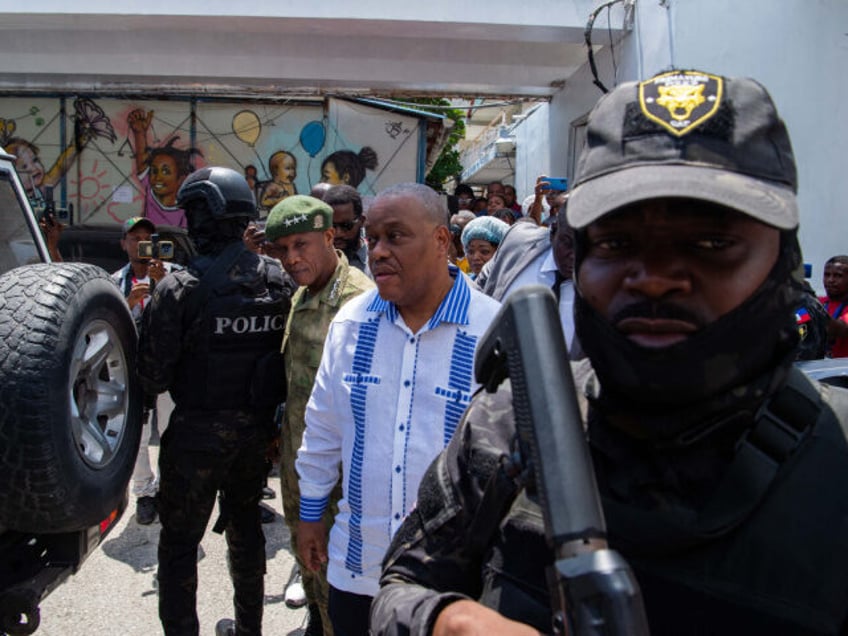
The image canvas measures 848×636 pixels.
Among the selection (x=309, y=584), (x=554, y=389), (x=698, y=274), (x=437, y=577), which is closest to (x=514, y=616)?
(x=437, y=577)

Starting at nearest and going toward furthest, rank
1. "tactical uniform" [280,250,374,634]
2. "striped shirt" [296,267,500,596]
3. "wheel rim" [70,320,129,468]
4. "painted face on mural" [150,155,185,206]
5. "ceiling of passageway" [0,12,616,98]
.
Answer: "striped shirt" [296,267,500,596] < "wheel rim" [70,320,129,468] < "tactical uniform" [280,250,374,634] < "ceiling of passageway" [0,12,616,98] < "painted face on mural" [150,155,185,206]

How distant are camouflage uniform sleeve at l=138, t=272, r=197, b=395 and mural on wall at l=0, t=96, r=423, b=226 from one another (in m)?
8.60

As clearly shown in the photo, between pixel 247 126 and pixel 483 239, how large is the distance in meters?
7.28

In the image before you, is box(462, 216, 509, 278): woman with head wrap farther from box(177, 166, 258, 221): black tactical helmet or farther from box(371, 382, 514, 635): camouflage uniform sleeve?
box(371, 382, 514, 635): camouflage uniform sleeve

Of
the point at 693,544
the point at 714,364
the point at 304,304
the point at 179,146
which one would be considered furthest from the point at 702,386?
the point at 179,146

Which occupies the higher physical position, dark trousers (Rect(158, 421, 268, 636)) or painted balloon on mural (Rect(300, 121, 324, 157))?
painted balloon on mural (Rect(300, 121, 324, 157))

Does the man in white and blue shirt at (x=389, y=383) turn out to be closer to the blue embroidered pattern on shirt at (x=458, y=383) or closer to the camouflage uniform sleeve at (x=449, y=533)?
the blue embroidered pattern on shirt at (x=458, y=383)

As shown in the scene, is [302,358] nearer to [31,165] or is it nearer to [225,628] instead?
[225,628]

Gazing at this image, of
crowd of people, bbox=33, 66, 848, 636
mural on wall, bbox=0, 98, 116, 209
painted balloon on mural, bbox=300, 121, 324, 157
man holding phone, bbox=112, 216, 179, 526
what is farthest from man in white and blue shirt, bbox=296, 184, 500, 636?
mural on wall, bbox=0, 98, 116, 209

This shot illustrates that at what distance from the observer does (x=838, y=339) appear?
16.4 ft

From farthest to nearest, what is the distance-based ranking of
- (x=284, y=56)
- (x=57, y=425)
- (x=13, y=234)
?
1. (x=284, y=56)
2. (x=13, y=234)
3. (x=57, y=425)

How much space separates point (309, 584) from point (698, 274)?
7.98 feet

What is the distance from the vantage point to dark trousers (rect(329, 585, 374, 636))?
2041 millimetres

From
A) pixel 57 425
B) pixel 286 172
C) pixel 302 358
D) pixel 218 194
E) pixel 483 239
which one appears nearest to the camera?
pixel 57 425
